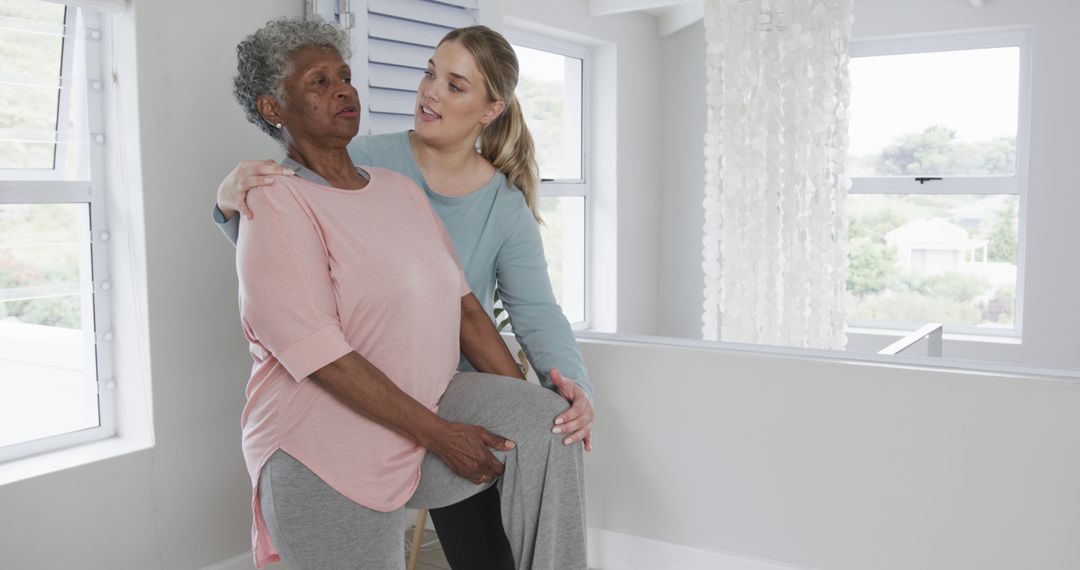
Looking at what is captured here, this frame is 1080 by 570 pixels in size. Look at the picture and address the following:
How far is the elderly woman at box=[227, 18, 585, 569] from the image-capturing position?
52.4 inches

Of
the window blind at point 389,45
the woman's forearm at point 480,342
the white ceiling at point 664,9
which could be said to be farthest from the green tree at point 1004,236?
the woman's forearm at point 480,342

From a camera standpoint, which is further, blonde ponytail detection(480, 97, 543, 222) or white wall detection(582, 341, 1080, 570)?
white wall detection(582, 341, 1080, 570)

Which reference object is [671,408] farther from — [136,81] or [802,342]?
[136,81]

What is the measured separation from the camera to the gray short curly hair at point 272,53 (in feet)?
4.74

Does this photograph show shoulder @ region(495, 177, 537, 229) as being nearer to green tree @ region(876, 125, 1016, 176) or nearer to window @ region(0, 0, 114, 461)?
window @ region(0, 0, 114, 461)

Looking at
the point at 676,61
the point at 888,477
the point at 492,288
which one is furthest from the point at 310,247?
the point at 676,61

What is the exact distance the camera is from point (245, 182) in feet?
4.52

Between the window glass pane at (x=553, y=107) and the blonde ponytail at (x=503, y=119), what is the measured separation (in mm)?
2158

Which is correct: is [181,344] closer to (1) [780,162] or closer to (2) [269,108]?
(2) [269,108]

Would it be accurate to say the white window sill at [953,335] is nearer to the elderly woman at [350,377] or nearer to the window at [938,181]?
the window at [938,181]

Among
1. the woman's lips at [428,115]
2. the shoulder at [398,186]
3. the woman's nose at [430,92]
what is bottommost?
the shoulder at [398,186]

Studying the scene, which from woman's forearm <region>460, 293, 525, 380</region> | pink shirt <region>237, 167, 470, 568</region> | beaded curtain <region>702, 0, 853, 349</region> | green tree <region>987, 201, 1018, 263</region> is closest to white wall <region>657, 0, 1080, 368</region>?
green tree <region>987, 201, 1018, 263</region>

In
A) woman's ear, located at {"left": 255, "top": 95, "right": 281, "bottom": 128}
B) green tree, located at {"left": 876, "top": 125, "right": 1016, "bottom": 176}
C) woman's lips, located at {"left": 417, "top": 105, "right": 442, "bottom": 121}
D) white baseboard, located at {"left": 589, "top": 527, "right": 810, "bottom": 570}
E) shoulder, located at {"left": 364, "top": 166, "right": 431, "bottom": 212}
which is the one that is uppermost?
green tree, located at {"left": 876, "top": 125, "right": 1016, "bottom": 176}

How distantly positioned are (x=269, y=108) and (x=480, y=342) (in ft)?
1.68
